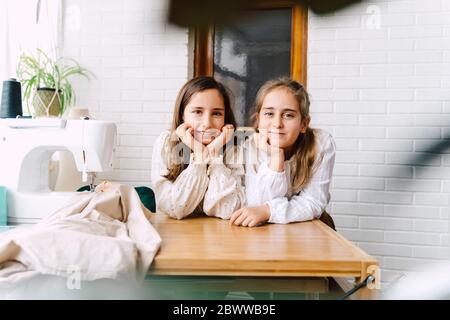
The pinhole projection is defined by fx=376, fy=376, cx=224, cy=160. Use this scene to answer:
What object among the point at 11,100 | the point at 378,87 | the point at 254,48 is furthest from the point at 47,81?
the point at 378,87

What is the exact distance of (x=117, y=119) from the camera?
22.4 inches

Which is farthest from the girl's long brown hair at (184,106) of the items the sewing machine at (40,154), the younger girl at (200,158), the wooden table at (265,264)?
the wooden table at (265,264)

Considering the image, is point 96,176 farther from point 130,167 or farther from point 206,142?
point 206,142

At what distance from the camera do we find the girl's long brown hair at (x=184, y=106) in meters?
0.62

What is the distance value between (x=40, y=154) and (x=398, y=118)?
0.56 metres

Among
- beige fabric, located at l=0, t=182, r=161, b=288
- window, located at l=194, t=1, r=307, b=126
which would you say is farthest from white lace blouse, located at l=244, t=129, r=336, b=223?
beige fabric, located at l=0, t=182, r=161, b=288

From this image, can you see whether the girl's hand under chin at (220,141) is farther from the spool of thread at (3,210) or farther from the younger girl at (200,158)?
the spool of thread at (3,210)

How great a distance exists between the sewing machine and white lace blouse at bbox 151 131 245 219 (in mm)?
88

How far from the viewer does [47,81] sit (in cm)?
56

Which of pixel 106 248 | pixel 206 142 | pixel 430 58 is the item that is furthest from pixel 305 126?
Answer: pixel 106 248

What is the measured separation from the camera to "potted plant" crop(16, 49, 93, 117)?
435 mm

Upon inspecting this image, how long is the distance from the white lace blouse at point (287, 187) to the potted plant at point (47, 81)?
0.31 metres

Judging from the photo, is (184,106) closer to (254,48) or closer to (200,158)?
(200,158)
